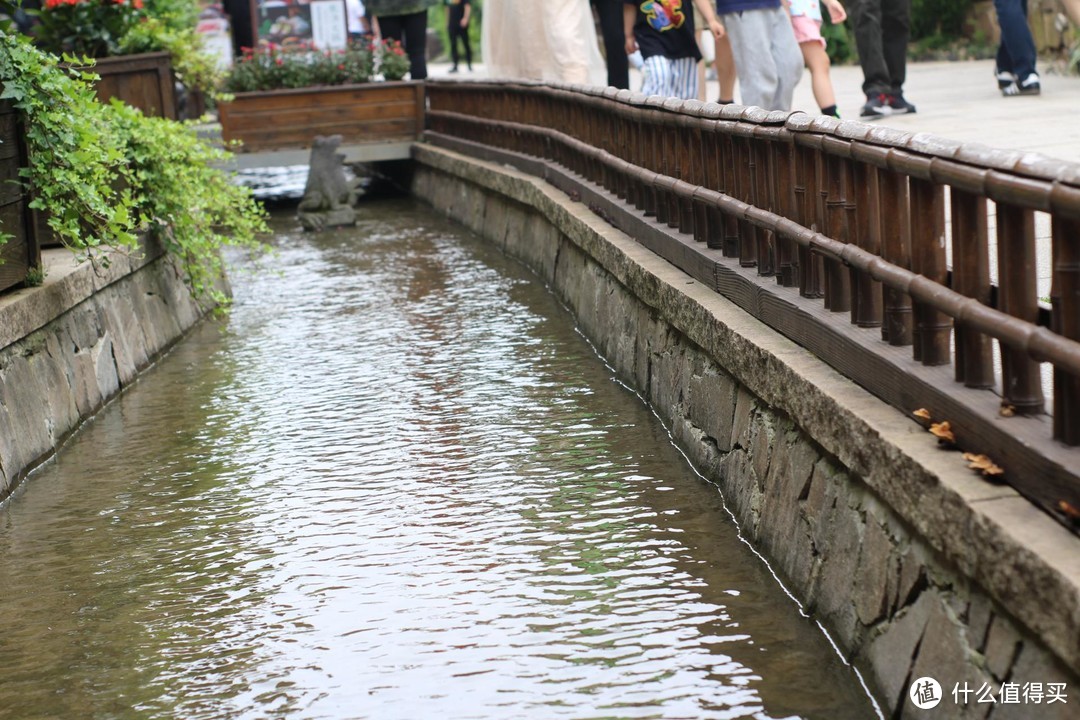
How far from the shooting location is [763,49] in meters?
9.52

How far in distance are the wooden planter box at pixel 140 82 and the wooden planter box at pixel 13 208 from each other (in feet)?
15.4

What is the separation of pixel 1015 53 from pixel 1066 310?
9996mm

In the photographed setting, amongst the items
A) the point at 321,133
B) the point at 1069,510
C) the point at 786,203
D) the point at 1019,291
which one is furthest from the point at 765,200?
the point at 321,133

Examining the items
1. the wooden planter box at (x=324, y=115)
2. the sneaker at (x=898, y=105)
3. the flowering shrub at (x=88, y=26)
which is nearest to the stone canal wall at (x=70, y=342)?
the flowering shrub at (x=88, y=26)

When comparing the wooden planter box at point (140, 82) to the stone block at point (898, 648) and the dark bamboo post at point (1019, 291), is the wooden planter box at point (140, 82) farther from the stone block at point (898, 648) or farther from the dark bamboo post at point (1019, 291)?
the dark bamboo post at point (1019, 291)

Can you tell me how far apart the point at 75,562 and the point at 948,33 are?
20.7 metres

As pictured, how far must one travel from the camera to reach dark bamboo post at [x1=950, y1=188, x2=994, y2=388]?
11.7 ft

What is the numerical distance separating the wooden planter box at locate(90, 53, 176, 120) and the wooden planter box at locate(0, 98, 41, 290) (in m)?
4.69

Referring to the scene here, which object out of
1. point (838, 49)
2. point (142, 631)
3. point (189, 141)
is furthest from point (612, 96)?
point (838, 49)

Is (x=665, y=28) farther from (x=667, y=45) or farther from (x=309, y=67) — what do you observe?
(x=309, y=67)

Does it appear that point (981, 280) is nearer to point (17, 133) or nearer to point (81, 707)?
point (81, 707)

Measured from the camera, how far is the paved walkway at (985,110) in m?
9.02

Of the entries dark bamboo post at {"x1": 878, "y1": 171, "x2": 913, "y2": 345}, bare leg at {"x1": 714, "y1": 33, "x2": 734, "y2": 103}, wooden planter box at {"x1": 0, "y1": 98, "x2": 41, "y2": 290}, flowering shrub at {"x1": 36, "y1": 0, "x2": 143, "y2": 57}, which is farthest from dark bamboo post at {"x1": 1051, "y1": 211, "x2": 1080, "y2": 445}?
flowering shrub at {"x1": 36, "y1": 0, "x2": 143, "y2": 57}

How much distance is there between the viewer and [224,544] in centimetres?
532
